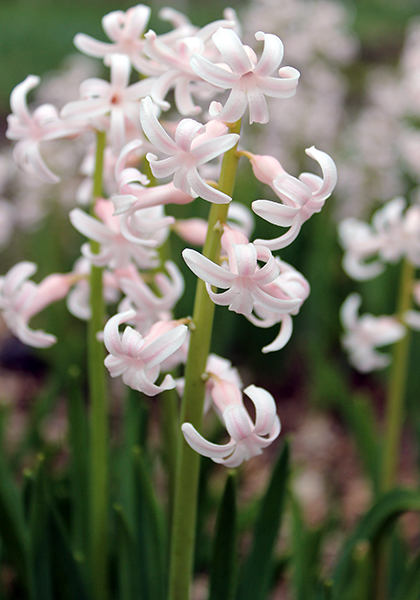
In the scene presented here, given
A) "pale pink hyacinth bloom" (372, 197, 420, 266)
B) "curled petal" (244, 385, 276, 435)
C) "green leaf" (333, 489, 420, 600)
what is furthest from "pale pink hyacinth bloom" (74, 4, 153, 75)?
"green leaf" (333, 489, 420, 600)

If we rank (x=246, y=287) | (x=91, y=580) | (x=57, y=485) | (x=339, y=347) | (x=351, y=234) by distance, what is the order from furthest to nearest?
1. (x=339, y=347)
2. (x=57, y=485)
3. (x=351, y=234)
4. (x=91, y=580)
5. (x=246, y=287)

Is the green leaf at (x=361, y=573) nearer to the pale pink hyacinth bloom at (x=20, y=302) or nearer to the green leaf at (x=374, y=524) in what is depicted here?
the green leaf at (x=374, y=524)

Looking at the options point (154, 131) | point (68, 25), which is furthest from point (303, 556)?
point (68, 25)

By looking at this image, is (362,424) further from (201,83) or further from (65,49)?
(65,49)

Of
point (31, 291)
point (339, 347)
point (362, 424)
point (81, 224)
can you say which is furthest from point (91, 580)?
point (339, 347)

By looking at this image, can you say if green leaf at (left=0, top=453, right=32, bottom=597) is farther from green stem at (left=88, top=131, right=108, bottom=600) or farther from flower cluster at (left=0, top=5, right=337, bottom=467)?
flower cluster at (left=0, top=5, right=337, bottom=467)
